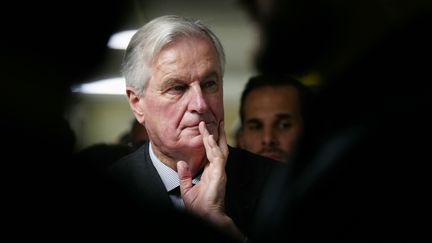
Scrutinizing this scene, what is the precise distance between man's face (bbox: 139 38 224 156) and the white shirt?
0.08 feet

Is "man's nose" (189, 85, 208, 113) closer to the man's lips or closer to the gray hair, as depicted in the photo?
the gray hair

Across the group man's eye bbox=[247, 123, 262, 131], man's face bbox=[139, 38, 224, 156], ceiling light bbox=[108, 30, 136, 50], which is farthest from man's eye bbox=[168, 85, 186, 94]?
man's eye bbox=[247, 123, 262, 131]

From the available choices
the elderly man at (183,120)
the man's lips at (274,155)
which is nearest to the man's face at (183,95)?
the elderly man at (183,120)

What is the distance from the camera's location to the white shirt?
963 millimetres

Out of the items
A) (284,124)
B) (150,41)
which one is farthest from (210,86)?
(284,124)

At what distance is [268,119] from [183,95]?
38 centimetres

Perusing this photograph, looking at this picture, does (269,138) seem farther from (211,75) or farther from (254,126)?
(211,75)

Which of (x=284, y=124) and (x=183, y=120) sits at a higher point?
(x=183, y=120)

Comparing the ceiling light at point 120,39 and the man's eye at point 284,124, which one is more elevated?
the ceiling light at point 120,39

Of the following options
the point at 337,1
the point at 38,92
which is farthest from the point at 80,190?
the point at 337,1

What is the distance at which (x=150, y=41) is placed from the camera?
1.01 metres

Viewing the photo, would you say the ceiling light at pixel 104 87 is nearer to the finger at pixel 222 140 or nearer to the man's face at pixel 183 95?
the man's face at pixel 183 95

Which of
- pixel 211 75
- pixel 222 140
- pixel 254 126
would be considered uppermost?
pixel 211 75

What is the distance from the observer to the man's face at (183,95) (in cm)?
98
